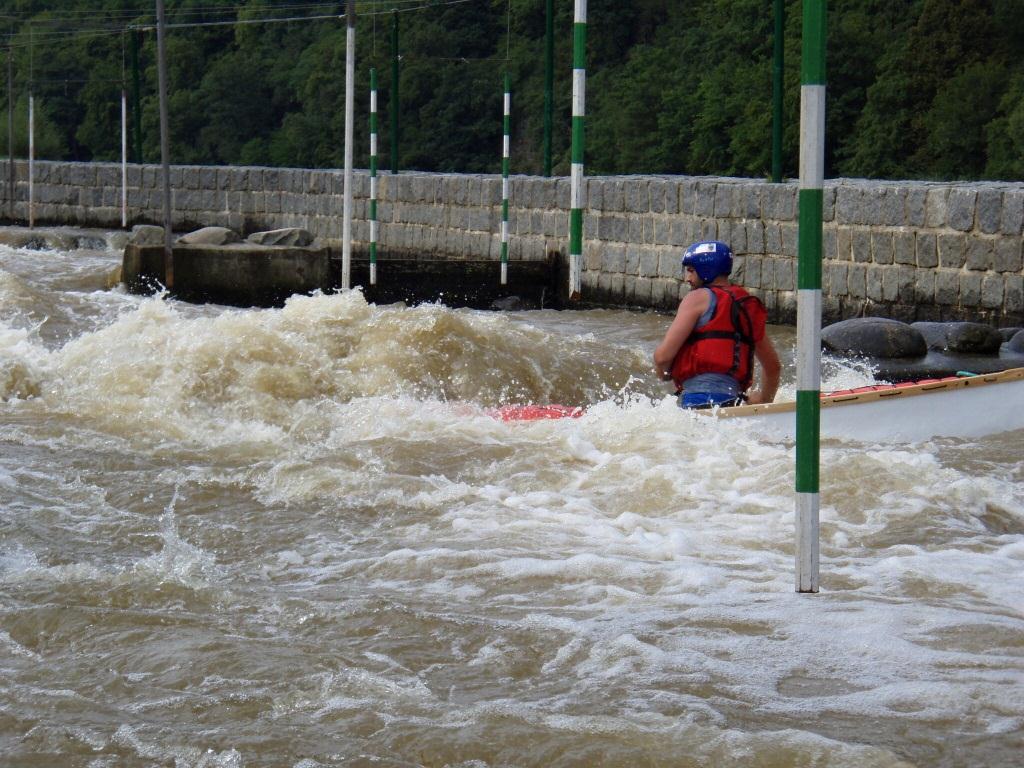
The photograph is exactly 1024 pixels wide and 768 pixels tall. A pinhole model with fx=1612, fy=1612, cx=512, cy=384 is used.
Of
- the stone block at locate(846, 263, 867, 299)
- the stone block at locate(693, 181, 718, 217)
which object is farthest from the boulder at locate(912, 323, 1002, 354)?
the stone block at locate(693, 181, 718, 217)

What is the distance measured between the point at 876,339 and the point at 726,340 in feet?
17.9

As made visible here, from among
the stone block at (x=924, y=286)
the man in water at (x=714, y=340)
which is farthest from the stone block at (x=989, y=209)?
the man in water at (x=714, y=340)

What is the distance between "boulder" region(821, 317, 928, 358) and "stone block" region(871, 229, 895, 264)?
5.32ft

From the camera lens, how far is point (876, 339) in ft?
40.9

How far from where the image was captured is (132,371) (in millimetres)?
10109

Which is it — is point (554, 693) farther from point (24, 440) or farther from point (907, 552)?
point (24, 440)

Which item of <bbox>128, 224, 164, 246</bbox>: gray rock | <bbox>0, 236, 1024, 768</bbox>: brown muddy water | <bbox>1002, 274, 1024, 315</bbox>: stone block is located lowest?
<bbox>0, 236, 1024, 768</bbox>: brown muddy water

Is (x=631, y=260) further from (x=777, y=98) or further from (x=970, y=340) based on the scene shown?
(x=970, y=340)

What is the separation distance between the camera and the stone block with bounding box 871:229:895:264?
1423cm

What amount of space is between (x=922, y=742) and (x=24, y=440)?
18.9ft

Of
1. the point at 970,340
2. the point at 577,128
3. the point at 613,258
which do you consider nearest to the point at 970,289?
the point at 970,340

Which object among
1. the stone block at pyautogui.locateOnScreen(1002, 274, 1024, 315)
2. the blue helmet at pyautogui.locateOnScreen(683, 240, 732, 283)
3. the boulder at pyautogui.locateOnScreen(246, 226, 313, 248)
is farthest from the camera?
the boulder at pyautogui.locateOnScreen(246, 226, 313, 248)

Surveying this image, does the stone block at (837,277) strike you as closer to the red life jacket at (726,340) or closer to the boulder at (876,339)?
the boulder at (876,339)

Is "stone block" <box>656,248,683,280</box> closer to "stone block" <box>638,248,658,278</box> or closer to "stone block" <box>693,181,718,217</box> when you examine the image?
"stone block" <box>638,248,658,278</box>
